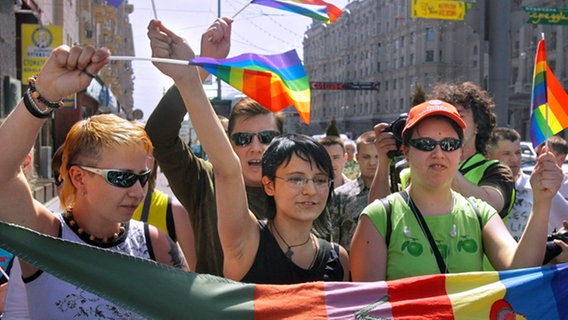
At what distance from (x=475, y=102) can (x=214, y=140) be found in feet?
6.55

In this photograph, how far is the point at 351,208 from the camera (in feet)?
14.4

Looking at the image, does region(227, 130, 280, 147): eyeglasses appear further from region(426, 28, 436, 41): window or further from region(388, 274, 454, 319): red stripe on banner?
region(426, 28, 436, 41): window

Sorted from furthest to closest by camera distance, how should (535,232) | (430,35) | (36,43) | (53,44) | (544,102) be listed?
(430,35), (53,44), (36,43), (544,102), (535,232)

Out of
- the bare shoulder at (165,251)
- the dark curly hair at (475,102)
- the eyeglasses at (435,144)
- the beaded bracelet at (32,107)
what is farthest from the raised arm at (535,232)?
the beaded bracelet at (32,107)

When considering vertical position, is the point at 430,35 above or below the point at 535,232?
above

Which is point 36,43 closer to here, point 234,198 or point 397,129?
point 397,129

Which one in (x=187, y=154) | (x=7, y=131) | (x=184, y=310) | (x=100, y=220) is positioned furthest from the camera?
(x=187, y=154)

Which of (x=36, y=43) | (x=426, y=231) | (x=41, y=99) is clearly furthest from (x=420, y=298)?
(x=36, y=43)

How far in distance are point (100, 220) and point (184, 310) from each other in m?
0.50

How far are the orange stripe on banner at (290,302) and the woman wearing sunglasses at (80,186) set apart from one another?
379mm

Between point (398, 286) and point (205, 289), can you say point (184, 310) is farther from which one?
point (398, 286)

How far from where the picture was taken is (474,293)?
8.32 ft

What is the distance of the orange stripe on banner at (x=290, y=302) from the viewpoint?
7.61 ft

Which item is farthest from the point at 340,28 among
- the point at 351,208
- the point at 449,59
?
the point at 351,208
